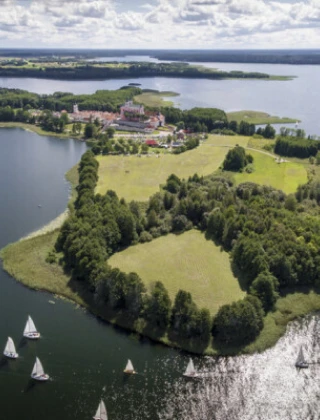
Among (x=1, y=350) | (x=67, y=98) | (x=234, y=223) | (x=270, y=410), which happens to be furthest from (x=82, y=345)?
(x=67, y=98)

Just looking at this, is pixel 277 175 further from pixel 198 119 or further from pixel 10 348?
pixel 10 348

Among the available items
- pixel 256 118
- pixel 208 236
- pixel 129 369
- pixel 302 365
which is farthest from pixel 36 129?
pixel 302 365

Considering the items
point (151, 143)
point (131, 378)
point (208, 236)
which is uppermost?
point (151, 143)

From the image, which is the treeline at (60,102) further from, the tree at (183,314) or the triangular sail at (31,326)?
the tree at (183,314)

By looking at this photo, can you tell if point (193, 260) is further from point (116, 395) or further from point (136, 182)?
point (136, 182)

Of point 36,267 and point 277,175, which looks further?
point 277,175

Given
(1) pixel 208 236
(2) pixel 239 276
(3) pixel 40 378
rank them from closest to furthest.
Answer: (3) pixel 40 378
(2) pixel 239 276
(1) pixel 208 236
